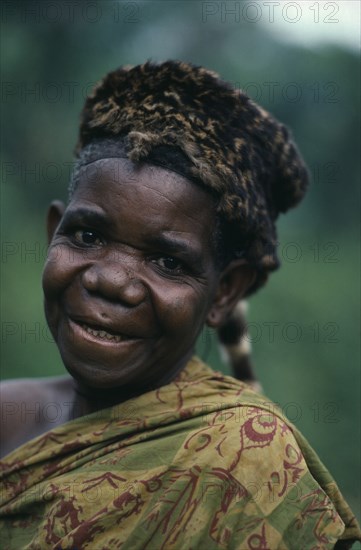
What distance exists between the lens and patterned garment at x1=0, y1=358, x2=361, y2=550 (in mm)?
2527

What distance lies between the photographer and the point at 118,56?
8.02 metres

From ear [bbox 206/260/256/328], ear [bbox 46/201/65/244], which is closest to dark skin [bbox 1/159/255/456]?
ear [bbox 206/260/256/328]

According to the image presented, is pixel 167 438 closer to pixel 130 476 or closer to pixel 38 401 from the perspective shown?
pixel 130 476

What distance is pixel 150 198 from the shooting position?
9.14 feet

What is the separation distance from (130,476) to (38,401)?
3.13 ft

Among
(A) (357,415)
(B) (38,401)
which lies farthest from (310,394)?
(B) (38,401)

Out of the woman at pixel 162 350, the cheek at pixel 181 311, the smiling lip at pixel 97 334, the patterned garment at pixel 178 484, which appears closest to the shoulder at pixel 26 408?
the woman at pixel 162 350

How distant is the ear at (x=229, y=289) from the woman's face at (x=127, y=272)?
0.25 m

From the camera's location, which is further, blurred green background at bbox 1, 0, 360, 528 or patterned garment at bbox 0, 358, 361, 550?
blurred green background at bbox 1, 0, 360, 528

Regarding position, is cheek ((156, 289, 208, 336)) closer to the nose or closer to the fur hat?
the nose

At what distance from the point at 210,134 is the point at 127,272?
23.4 inches

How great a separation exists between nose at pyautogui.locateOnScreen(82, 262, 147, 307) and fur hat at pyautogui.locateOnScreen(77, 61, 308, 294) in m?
0.40

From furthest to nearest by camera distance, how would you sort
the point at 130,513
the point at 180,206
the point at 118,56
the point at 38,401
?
the point at 118,56, the point at 38,401, the point at 180,206, the point at 130,513

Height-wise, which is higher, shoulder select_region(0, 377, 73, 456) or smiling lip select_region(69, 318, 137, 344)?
smiling lip select_region(69, 318, 137, 344)
